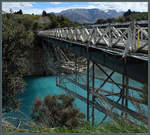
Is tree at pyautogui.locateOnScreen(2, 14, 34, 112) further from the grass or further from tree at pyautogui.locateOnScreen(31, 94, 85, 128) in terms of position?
the grass

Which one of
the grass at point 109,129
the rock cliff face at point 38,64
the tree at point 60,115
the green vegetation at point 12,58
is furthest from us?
the rock cliff face at point 38,64

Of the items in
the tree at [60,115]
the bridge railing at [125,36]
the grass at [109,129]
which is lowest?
the tree at [60,115]

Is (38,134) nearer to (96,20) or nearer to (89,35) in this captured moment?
(89,35)

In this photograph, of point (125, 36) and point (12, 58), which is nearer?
point (125, 36)

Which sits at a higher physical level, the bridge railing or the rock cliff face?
the bridge railing

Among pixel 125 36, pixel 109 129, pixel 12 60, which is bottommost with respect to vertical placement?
pixel 109 129

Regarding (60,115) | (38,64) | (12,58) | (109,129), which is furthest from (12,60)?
(38,64)

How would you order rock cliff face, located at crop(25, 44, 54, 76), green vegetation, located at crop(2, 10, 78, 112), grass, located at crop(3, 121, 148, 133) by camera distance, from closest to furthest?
grass, located at crop(3, 121, 148, 133) < green vegetation, located at crop(2, 10, 78, 112) < rock cliff face, located at crop(25, 44, 54, 76)

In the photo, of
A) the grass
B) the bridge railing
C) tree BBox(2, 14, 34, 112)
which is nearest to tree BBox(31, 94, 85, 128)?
the grass

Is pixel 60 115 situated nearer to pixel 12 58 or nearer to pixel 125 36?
pixel 125 36

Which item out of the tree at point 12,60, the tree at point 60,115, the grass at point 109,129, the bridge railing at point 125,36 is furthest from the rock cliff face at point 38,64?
the grass at point 109,129

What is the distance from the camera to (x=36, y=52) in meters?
16.3

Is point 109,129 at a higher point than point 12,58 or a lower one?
lower

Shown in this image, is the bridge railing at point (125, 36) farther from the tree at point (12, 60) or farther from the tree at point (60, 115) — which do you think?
the tree at point (12, 60)
